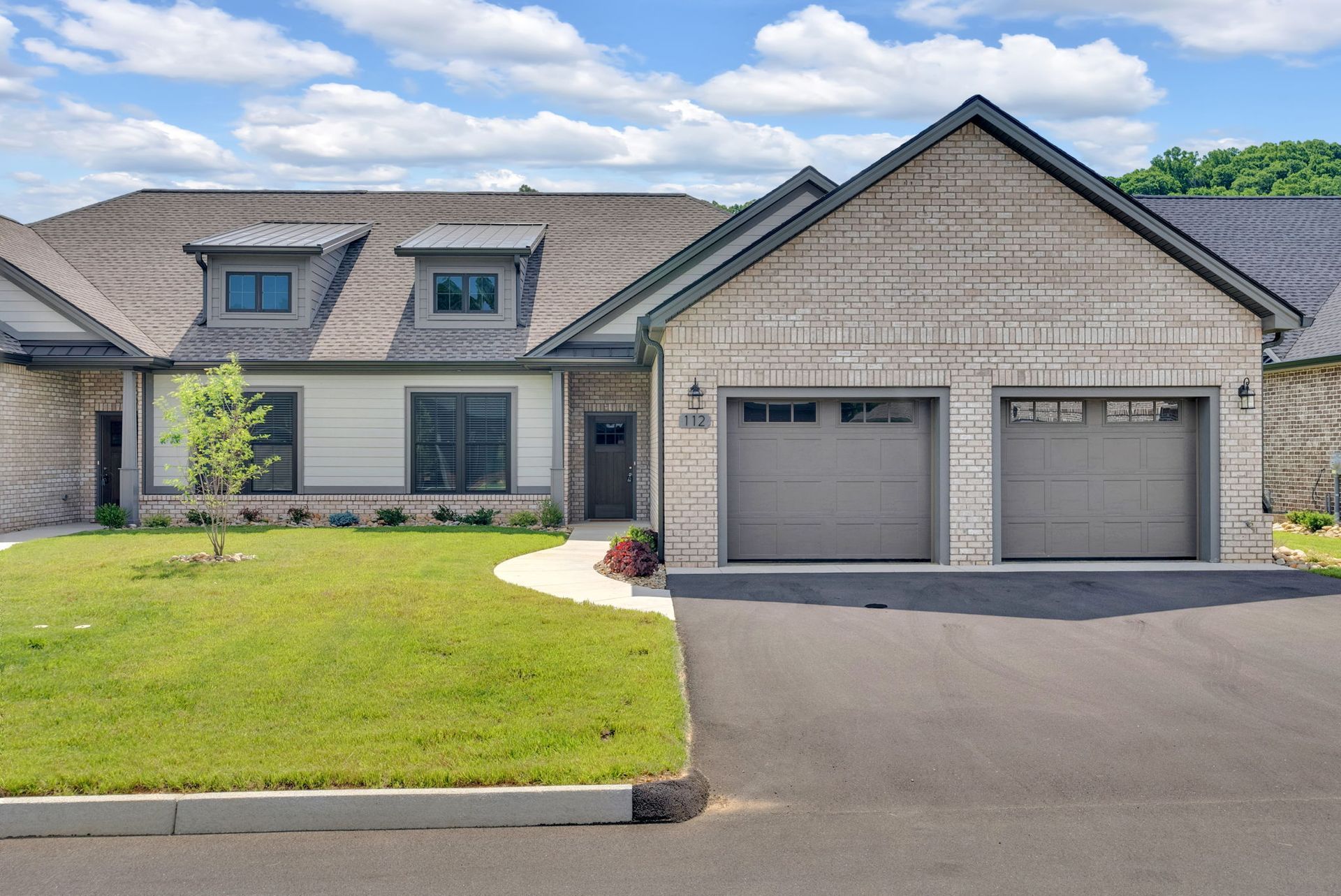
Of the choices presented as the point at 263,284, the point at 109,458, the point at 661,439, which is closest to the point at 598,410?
the point at 661,439

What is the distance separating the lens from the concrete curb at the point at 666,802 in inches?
192

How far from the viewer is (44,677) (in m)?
6.98

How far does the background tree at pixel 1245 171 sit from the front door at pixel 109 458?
53.1 m

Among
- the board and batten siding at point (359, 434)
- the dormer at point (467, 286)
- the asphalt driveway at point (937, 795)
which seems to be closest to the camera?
the asphalt driveway at point (937, 795)

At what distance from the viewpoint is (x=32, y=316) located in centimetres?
1800

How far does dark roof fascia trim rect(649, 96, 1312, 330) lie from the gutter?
1.28 feet

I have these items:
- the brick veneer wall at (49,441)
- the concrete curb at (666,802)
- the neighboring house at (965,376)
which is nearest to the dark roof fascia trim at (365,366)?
the brick veneer wall at (49,441)

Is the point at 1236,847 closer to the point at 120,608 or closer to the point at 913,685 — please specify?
the point at 913,685

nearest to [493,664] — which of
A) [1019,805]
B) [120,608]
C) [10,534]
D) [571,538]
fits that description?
[1019,805]

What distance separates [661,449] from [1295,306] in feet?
49.7

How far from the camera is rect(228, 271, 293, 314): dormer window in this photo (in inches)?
780

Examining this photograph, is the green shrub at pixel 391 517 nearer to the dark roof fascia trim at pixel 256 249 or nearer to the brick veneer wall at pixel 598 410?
the brick veneer wall at pixel 598 410

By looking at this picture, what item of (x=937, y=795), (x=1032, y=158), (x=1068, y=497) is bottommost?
(x=937, y=795)

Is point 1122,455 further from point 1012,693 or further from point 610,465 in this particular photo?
point 610,465
